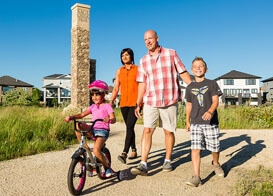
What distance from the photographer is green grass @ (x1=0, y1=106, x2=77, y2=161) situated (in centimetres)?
520

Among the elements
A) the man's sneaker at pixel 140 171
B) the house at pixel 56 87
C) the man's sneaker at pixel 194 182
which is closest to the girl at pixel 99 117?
the man's sneaker at pixel 140 171

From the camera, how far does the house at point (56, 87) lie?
5616cm

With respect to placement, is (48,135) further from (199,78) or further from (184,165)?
(199,78)

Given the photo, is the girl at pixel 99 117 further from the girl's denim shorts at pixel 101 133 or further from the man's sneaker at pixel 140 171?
the man's sneaker at pixel 140 171

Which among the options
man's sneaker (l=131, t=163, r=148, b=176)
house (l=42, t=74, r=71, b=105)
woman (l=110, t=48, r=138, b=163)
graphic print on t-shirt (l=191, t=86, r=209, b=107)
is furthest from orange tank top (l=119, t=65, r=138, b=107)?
house (l=42, t=74, r=71, b=105)

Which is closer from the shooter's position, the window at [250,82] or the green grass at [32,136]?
the green grass at [32,136]

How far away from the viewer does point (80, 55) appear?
62.9ft

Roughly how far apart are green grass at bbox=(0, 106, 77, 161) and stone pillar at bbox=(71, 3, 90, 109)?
39.0ft

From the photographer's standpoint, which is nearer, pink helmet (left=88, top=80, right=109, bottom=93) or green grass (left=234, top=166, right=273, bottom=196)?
green grass (left=234, top=166, right=273, bottom=196)

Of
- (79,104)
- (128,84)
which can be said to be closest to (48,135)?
(128,84)

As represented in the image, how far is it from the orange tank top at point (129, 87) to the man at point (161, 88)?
2.40 ft

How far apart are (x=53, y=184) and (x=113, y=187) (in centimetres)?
81

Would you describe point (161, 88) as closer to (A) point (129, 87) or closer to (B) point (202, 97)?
(B) point (202, 97)

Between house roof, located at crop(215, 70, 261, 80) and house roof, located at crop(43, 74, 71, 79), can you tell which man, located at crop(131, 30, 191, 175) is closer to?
house roof, located at crop(43, 74, 71, 79)
